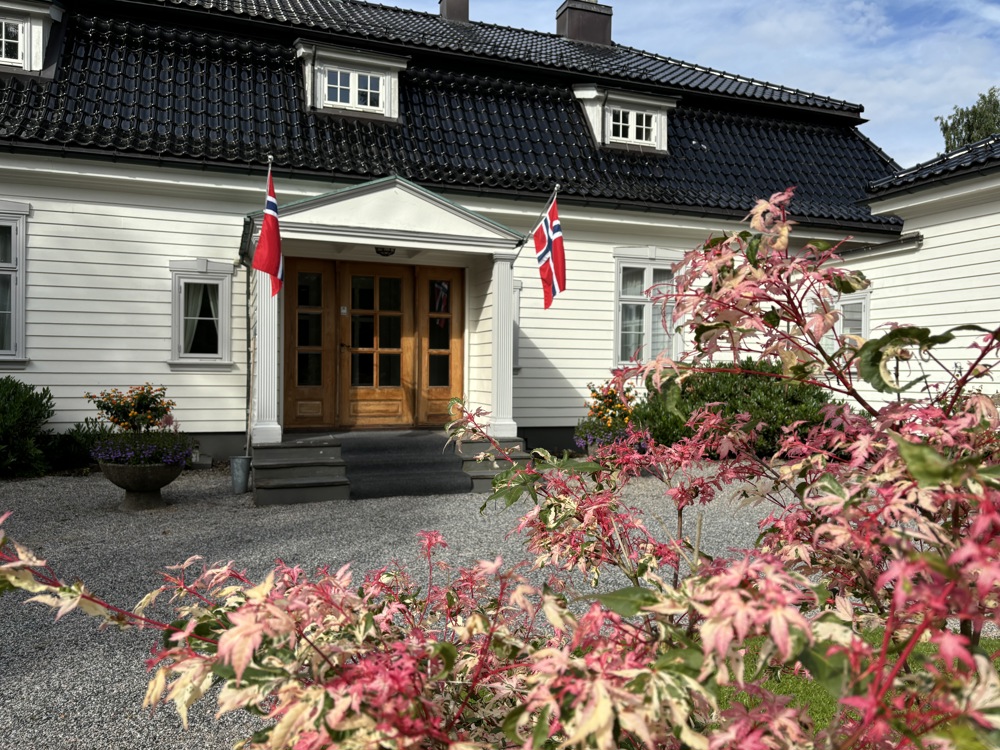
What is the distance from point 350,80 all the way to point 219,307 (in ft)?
12.7

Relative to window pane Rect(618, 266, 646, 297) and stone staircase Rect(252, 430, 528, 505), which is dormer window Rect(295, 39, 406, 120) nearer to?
window pane Rect(618, 266, 646, 297)

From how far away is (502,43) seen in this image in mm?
13891

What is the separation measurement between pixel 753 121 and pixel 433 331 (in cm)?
740

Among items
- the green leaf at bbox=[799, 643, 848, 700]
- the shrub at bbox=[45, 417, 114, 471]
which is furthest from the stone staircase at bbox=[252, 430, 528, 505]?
the green leaf at bbox=[799, 643, 848, 700]

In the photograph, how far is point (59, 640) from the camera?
12.8 feet

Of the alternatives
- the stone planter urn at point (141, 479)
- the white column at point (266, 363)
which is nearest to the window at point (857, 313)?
the white column at point (266, 363)

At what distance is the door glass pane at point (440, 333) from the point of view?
425 inches

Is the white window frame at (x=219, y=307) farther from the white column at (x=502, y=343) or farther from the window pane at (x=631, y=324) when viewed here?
the window pane at (x=631, y=324)

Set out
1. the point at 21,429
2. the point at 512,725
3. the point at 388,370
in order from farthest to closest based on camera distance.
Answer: the point at 388,370, the point at 21,429, the point at 512,725

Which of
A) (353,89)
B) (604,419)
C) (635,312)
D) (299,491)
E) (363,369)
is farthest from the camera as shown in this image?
(635,312)

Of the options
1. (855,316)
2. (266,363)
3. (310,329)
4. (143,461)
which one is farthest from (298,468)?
(855,316)

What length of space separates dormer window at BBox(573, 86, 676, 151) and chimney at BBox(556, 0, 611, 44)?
3882mm

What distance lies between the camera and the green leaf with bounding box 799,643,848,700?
0.96m

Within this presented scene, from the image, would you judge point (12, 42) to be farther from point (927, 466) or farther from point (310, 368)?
point (927, 466)
